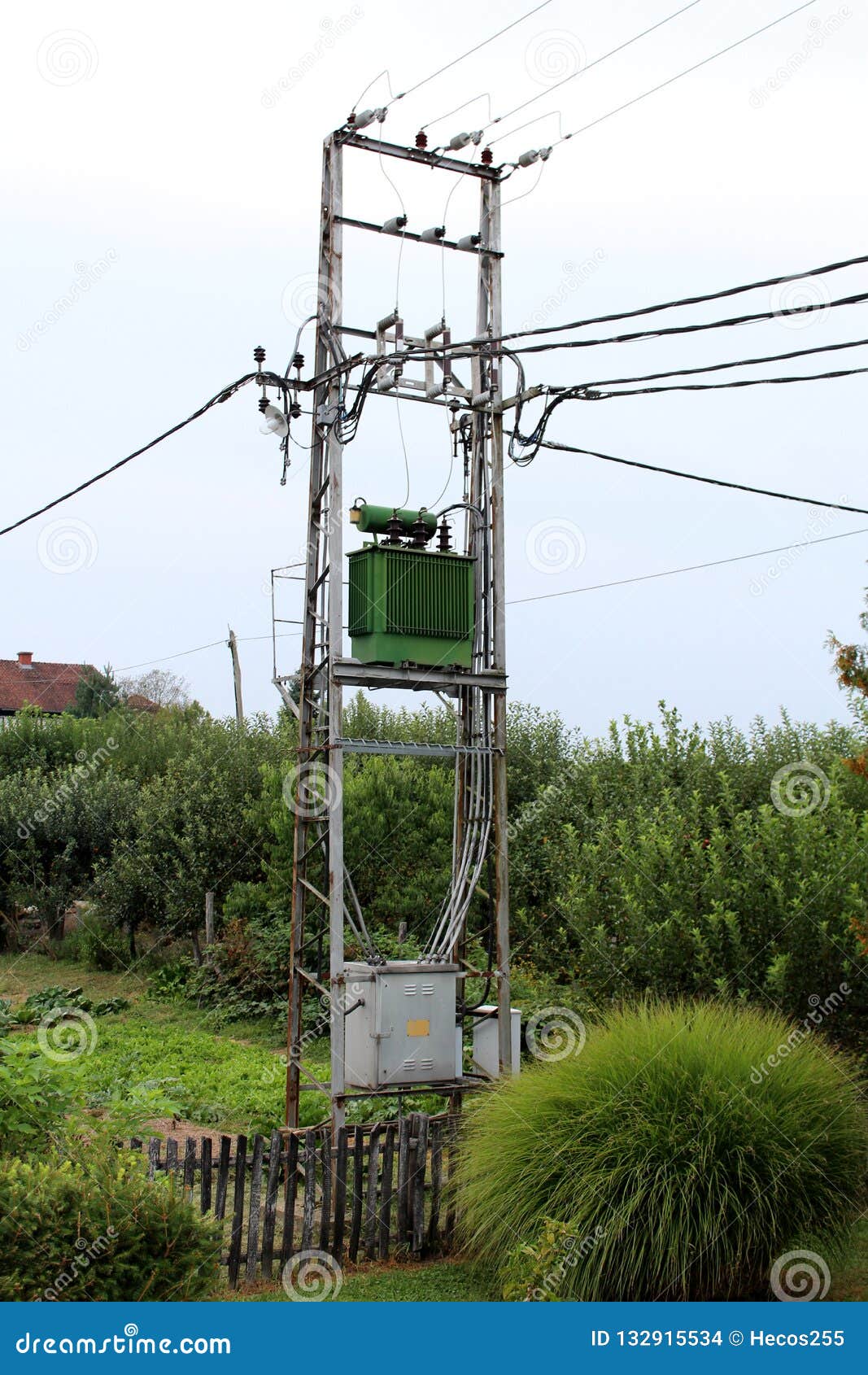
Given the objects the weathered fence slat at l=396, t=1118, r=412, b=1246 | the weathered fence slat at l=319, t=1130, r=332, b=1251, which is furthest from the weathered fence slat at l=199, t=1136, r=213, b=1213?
the weathered fence slat at l=396, t=1118, r=412, b=1246

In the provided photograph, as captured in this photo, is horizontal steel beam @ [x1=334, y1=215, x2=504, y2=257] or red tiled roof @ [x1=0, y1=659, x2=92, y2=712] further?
red tiled roof @ [x1=0, y1=659, x2=92, y2=712]

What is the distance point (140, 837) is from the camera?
71.8 ft

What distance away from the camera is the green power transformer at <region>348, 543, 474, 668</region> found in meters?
9.34

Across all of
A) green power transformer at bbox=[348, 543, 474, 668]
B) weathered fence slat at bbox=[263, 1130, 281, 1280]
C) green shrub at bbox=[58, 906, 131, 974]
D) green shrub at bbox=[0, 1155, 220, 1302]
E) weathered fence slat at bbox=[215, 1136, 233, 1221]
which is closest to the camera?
green shrub at bbox=[0, 1155, 220, 1302]

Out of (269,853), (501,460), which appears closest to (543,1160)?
(501,460)

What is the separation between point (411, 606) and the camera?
373 inches

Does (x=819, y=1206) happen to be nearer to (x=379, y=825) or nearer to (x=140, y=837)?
(x=379, y=825)

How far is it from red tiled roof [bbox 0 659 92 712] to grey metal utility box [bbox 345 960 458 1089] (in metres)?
44.3

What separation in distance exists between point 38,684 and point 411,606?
4915cm

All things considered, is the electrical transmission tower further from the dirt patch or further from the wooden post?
the wooden post

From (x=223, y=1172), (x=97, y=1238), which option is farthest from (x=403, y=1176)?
(x=97, y=1238)

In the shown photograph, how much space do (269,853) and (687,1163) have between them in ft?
46.9

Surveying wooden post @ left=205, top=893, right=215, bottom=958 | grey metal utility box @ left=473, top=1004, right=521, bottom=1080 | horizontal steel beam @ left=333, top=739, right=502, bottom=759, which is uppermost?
horizontal steel beam @ left=333, top=739, right=502, bottom=759

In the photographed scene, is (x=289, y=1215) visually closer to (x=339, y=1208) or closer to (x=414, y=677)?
(x=339, y=1208)
